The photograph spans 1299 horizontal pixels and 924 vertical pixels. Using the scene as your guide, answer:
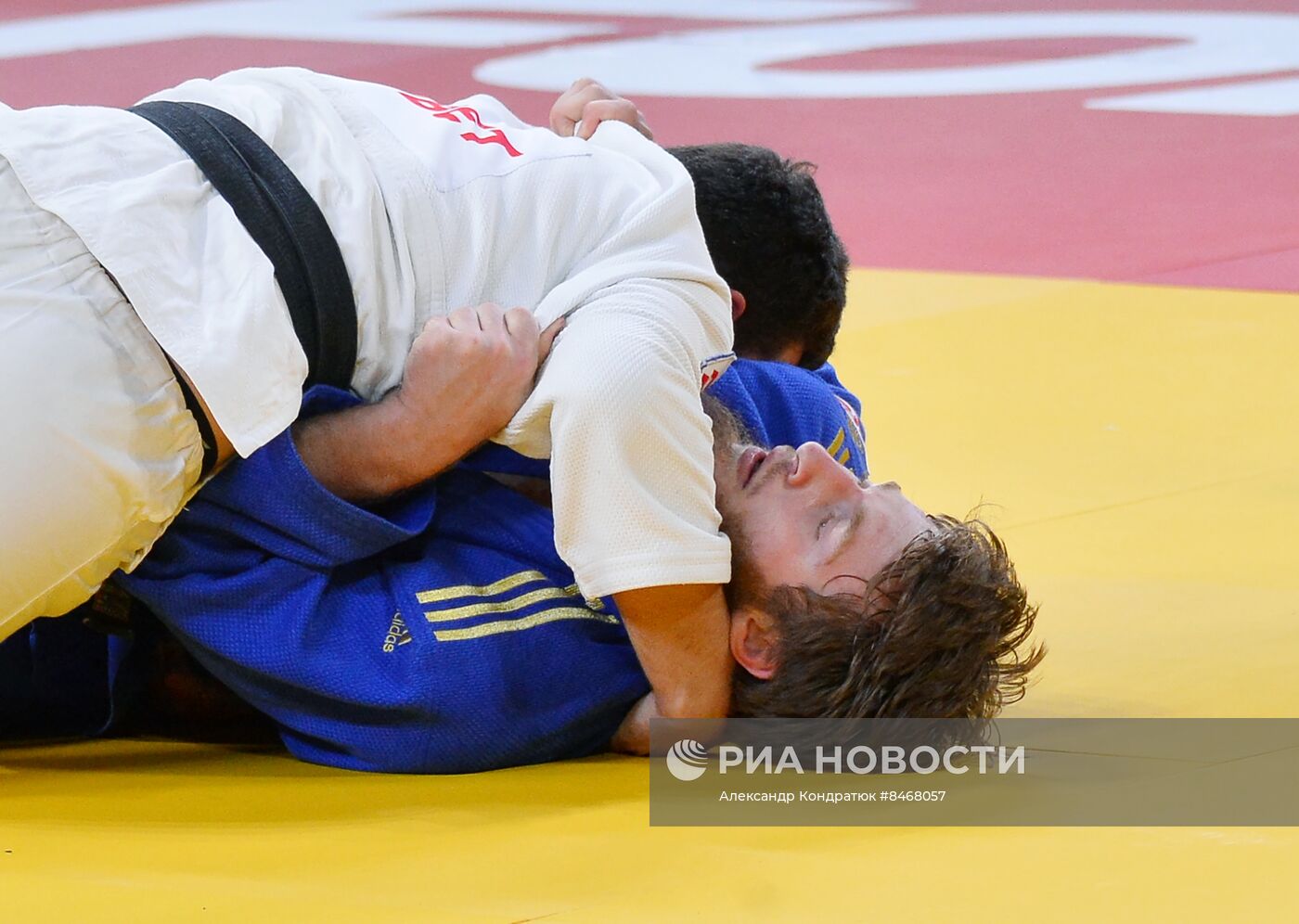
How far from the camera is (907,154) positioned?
25.9ft

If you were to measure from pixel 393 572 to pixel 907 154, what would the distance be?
18.6 ft

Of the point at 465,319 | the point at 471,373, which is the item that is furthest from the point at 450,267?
the point at 471,373

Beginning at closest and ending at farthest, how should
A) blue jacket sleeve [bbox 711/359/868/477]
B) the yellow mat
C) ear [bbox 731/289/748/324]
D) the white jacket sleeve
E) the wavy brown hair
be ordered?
the yellow mat → the white jacket sleeve → the wavy brown hair → blue jacket sleeve [bbox 711/359/868/477] → ear [bbox 731/289/748/324]

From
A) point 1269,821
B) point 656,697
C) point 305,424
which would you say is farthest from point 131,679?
point 1269,821

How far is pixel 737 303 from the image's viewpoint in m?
3.12

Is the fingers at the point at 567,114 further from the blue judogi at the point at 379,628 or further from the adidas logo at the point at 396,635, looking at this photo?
the adidas logo at the point at 396,635

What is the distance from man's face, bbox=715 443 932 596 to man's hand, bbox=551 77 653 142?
26.2 inches

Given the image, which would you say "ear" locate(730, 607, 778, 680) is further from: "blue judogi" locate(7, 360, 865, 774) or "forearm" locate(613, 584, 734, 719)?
"blue judogi" locate(7, 360, 865, 774)

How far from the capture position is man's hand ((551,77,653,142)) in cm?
Answer: 302

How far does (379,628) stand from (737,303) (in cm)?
94

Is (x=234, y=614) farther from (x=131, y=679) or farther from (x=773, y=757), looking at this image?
(x=773, y=757)

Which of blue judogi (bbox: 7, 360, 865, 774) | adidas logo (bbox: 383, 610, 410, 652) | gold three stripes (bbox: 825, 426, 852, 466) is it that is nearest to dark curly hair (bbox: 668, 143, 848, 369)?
gold three stripes (bbox: 825, 426, 852, 466)

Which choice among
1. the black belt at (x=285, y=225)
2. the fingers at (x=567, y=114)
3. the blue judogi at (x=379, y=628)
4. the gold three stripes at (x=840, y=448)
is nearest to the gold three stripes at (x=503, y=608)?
the blue judogi at (x=379, y=628)

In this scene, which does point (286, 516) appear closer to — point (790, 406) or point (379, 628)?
point (379, 628)
